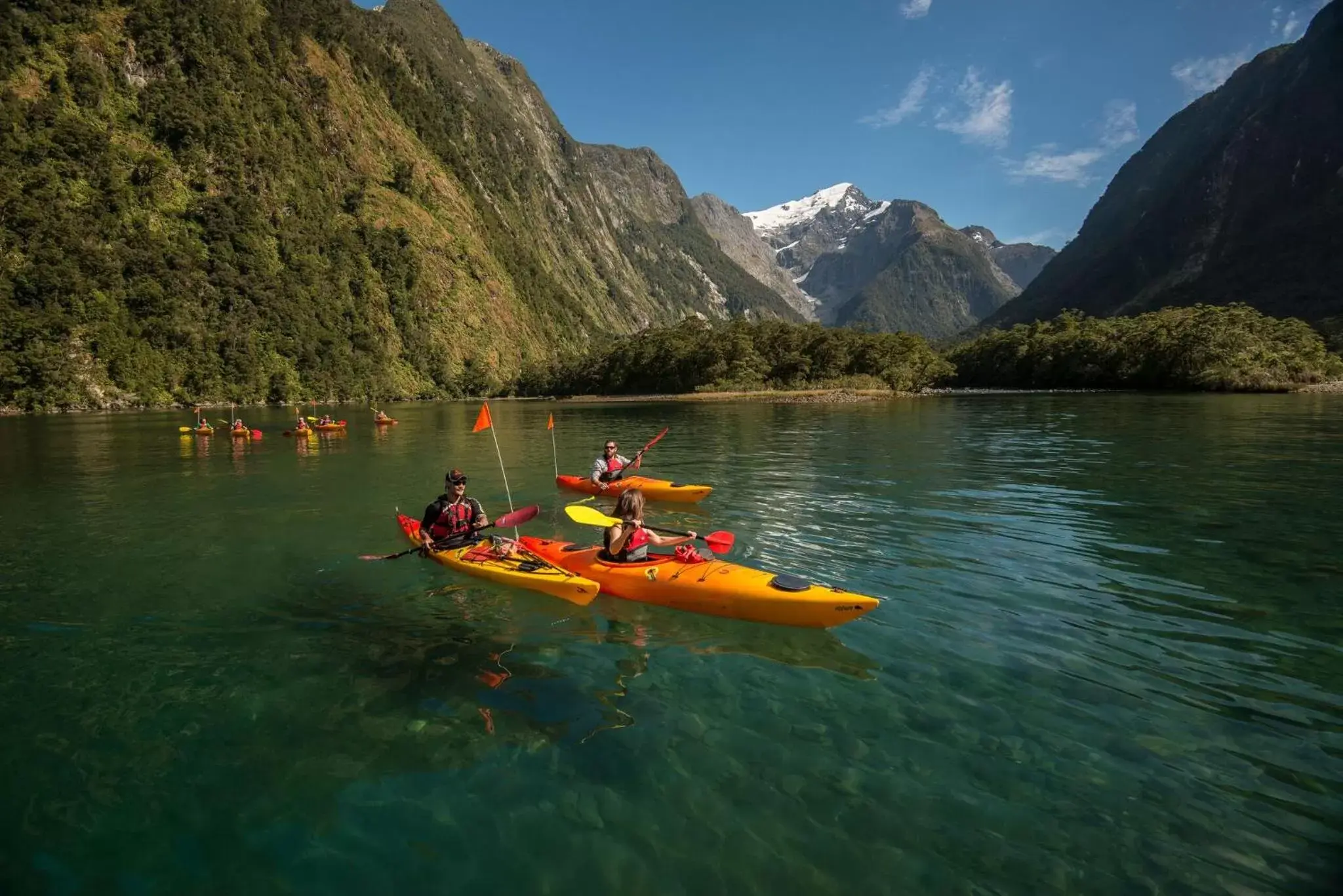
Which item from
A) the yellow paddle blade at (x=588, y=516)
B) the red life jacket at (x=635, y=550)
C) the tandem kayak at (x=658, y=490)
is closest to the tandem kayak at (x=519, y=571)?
the red life jacket at (x=635, y=550)

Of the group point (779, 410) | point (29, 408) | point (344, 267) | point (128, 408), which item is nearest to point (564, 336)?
point (344, 267)

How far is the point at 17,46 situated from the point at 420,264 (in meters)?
70.4

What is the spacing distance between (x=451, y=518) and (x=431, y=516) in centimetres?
44

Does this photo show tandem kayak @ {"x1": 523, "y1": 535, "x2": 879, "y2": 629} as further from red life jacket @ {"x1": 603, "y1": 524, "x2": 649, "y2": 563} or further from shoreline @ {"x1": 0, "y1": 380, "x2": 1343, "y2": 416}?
shoreline @ {"x1": 0, "y1": 380, "x2": 1343, "y2": 416}

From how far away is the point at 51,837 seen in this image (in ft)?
18.5

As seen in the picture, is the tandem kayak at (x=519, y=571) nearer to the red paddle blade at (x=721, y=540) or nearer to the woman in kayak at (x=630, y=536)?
the woman in kayak at (x=630, y=536)

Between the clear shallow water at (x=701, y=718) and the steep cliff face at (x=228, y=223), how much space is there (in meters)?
108

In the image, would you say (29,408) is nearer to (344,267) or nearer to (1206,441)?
(344,267)

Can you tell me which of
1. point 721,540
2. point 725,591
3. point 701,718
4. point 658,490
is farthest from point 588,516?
point 658,490

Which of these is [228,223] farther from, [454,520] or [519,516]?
[454,520]

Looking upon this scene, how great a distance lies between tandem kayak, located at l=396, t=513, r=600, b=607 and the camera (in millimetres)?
10562

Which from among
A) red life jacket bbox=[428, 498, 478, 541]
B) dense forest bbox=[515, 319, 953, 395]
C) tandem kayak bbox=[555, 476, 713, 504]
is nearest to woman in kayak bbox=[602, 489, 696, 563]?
red life jacket bbox=[428, 498, 478, 541]

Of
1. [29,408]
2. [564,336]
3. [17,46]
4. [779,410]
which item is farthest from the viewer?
[564,336]

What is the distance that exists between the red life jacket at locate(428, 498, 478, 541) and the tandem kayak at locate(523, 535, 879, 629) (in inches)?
102
